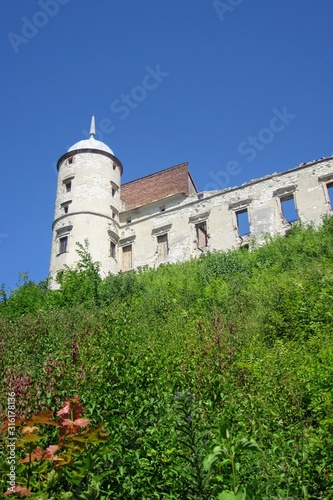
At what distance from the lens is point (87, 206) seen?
104 feet

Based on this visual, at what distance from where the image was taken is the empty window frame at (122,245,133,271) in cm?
3163

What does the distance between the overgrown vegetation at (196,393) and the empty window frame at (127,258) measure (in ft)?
53.0

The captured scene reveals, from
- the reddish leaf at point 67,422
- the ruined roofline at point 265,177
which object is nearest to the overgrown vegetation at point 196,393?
the reddish leaf at point 67,422

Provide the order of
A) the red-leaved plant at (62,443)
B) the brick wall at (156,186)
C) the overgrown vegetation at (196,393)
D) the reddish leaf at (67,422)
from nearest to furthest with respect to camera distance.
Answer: the red-leaved plant at (62,443)
the reddish leaf at (67,422)
the overgrown vegetation at (196,393)
the brick wall at (156,186)

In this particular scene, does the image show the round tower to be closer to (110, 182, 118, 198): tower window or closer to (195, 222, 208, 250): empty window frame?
(110, 182, 118, 198): tower window

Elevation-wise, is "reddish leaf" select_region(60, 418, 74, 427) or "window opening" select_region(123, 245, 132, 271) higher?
"window opening" select_region(123, 245, 132, 271)

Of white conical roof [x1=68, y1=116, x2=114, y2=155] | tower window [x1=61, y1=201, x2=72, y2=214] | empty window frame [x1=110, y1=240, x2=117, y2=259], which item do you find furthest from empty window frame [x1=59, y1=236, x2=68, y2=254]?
white conical roof [x1=68, y1=116, x2=114, y2=155]

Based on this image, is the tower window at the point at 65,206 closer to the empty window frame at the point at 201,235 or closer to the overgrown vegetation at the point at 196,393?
the empty window frame at the point at 201,235

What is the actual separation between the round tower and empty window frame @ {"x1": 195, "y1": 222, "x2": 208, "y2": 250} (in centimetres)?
544

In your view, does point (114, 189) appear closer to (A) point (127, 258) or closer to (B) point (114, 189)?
(B) point (114, 189)

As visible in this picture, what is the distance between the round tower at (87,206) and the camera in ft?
100

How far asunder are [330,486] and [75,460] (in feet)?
8.75

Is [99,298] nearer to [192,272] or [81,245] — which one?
[192,272]

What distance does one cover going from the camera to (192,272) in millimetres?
22344
